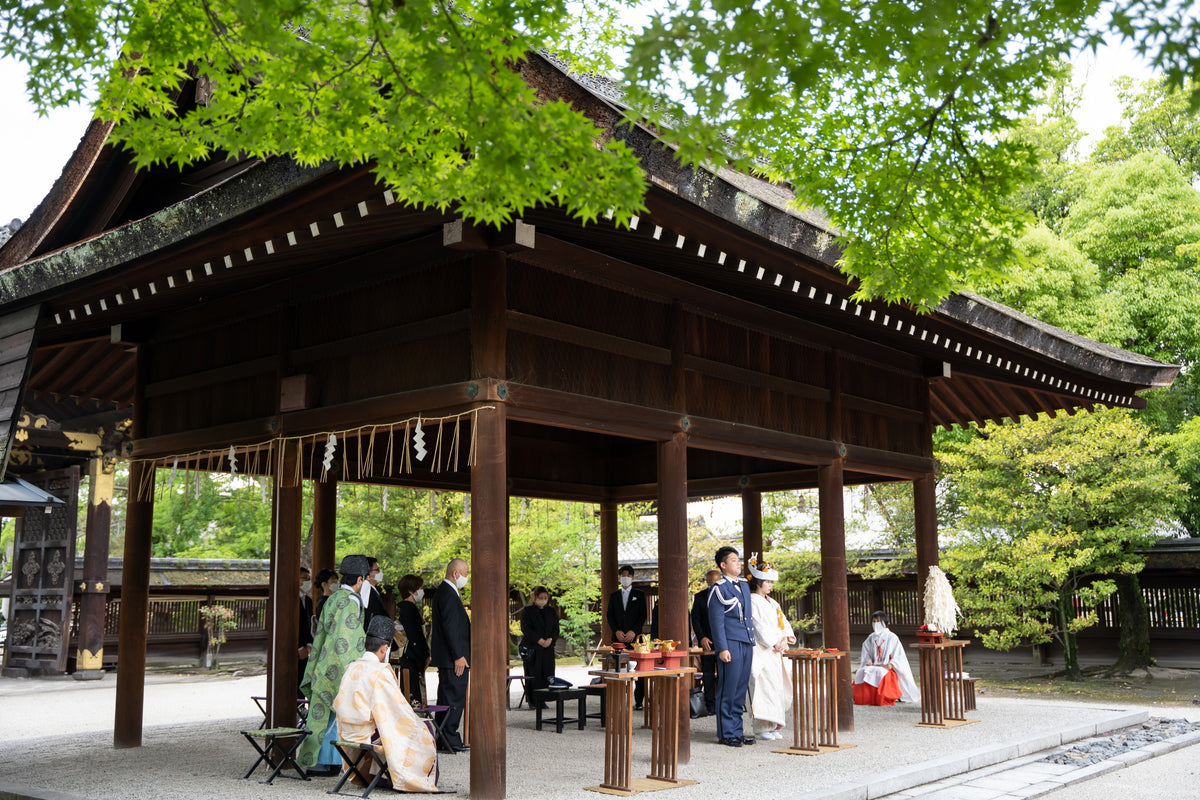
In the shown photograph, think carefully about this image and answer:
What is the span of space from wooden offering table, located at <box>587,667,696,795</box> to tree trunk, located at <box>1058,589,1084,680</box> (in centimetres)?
1114

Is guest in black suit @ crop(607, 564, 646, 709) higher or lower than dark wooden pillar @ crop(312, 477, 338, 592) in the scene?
lower

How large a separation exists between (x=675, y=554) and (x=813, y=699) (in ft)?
6.11

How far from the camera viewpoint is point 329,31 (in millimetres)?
4609

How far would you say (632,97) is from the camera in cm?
381

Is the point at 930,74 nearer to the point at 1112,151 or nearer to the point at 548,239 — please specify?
the point at 548,239

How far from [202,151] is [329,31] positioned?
Answer: 50.5 inches

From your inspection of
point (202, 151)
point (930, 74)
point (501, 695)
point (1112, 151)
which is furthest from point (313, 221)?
point (1112, 151)

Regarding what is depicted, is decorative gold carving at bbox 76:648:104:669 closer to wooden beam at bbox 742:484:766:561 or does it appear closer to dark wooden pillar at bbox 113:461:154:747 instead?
dark wooden pillar at bbox 113:461:154:747

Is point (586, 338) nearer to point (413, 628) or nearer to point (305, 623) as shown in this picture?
point (413, 628)

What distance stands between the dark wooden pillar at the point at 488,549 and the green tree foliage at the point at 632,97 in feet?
4.63

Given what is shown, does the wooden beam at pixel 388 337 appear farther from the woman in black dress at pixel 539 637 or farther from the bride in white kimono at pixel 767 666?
the woman in black dress at pixel 539 637

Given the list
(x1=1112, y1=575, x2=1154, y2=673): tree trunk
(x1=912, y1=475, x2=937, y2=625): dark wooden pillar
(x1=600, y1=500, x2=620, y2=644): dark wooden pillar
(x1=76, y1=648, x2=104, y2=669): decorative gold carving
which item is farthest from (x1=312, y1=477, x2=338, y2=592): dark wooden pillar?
(x1=1112, y1=575, x2=1154, y2=673): tree trunk

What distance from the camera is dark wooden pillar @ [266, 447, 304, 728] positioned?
24.8ft

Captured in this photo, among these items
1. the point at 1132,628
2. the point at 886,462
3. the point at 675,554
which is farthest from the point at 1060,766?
the point at 1132,628
